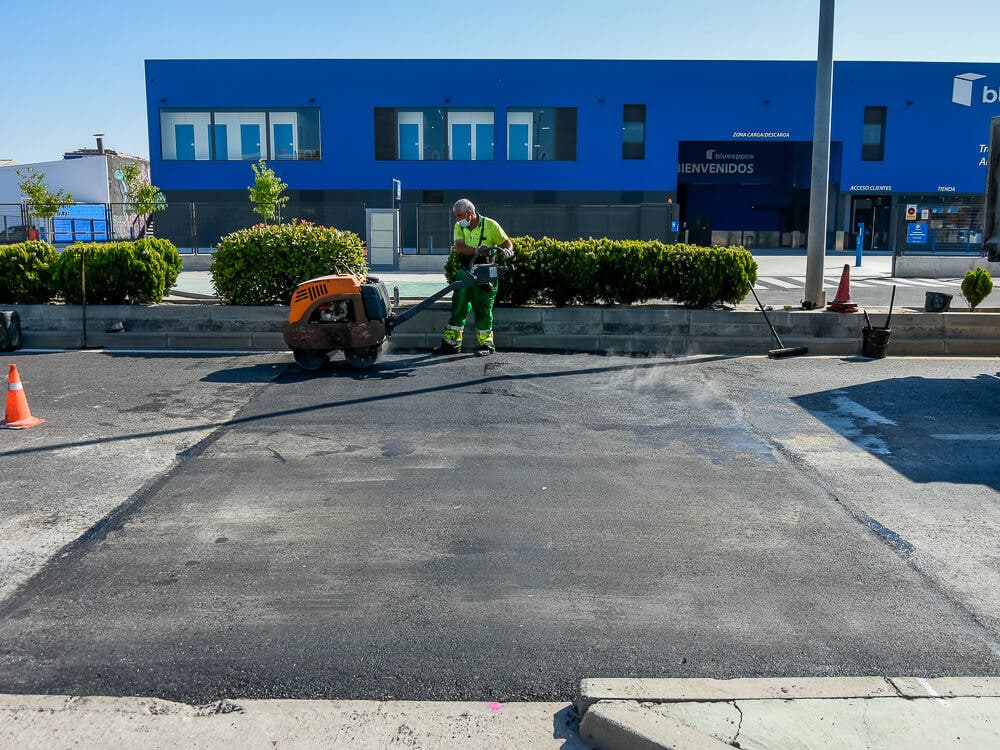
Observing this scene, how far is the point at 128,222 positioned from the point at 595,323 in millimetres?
27152

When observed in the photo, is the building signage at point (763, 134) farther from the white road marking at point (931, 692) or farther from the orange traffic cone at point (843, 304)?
the white road marking at point (931, 692)

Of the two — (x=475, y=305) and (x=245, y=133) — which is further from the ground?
(x=245, y=133)

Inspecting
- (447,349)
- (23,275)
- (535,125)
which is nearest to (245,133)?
(535,125)

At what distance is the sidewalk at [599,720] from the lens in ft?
10.7

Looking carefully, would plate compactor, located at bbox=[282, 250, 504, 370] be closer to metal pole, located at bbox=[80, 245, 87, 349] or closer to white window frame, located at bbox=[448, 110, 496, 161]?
metal pole, located at bbox=[80, 245, 87, 349]

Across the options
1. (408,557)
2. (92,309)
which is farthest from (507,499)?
(92,309)

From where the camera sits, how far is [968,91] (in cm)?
3956

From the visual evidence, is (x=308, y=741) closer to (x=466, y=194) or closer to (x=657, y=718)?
(x=657, y=718)

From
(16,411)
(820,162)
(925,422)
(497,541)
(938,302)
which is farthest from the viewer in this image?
(820,162)

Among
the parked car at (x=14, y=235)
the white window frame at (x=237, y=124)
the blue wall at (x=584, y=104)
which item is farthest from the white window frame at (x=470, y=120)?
the parked car at (x=14, y=235)

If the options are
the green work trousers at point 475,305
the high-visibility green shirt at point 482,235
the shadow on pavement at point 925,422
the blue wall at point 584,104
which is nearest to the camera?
the shadow on pavement at point 925,422

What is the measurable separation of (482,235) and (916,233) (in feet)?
66.2

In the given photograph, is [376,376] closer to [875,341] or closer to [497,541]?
[497,541]

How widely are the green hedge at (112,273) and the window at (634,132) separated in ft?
96.8
